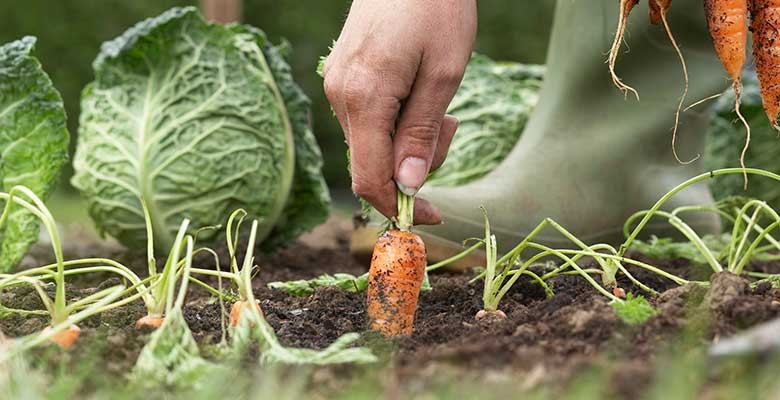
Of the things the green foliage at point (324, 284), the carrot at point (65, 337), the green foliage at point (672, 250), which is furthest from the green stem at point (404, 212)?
the green foliage at point (672, 250)

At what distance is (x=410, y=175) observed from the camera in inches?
80.0

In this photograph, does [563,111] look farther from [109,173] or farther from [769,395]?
[769,395]

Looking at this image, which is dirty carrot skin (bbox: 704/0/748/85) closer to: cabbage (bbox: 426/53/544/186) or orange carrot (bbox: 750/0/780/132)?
→ orange carrot (bbox: 750/0/780/132)

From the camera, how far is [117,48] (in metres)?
3.60

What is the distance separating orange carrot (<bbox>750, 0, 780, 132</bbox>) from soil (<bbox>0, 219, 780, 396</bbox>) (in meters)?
0.57

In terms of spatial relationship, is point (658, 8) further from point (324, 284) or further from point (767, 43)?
point (324, 284)

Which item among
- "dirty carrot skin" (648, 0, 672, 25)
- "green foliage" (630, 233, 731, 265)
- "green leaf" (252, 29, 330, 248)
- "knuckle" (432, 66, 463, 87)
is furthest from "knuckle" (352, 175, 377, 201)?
"green leaf" (252, 29, 330, 248)

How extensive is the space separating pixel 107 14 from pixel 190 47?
477cm

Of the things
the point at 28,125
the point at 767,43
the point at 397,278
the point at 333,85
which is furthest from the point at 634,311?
the point at 28,125

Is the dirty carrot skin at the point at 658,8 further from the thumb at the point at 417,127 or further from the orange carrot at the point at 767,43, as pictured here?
the thumb at the point at 417,127

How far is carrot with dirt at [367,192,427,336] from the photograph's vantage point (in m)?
2.00

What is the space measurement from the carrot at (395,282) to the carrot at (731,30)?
0.90m

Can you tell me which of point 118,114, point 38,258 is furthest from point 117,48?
point 38,258

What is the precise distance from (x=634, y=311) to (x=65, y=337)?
112 cm
